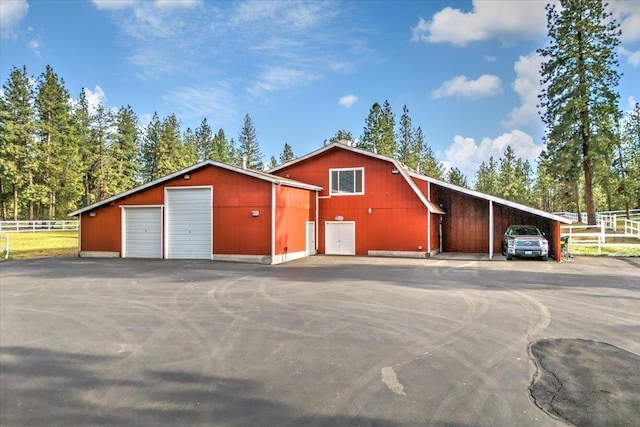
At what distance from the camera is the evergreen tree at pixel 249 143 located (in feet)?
222

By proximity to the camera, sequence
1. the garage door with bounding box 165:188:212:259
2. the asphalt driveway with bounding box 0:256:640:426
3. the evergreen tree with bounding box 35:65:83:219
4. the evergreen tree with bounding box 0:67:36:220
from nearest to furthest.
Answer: the asphalt driveway with bounding box 0:256:640:426, the garage door with bounding box 165:188:212:259, the evergreen tree with bounding box 0:67:36:220, the evergreen tree with bounding box 35:65:83:219

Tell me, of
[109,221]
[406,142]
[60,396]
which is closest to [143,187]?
[109,221]

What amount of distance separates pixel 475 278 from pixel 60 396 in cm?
1132

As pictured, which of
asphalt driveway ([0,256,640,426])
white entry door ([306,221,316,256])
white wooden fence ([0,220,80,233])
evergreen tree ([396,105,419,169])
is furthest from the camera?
evergreen tree ([396,105,419,169])

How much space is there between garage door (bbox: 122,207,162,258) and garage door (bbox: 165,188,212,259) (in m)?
0.66

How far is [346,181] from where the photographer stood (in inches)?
840

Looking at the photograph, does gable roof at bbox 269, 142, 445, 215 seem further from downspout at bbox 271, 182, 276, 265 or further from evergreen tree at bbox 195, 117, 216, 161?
evergreen tree at bbox 195, 117, 216, 161

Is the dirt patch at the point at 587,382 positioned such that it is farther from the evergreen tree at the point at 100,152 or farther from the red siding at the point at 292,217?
the evergreen tree at the point at 100,152

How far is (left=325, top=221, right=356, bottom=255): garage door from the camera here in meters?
21.0

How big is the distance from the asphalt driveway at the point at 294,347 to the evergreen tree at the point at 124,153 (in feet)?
139

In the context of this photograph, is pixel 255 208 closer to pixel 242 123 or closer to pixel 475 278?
pixel 475 278

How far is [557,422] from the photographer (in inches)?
136

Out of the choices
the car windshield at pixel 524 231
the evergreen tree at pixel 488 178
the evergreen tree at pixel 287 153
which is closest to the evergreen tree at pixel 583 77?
the car windshield at pixel 524 231

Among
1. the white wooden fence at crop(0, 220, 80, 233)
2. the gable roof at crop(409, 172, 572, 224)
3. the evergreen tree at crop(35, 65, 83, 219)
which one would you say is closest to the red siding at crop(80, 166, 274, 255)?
the gable roof at crop(409, 172, 572, 224)
